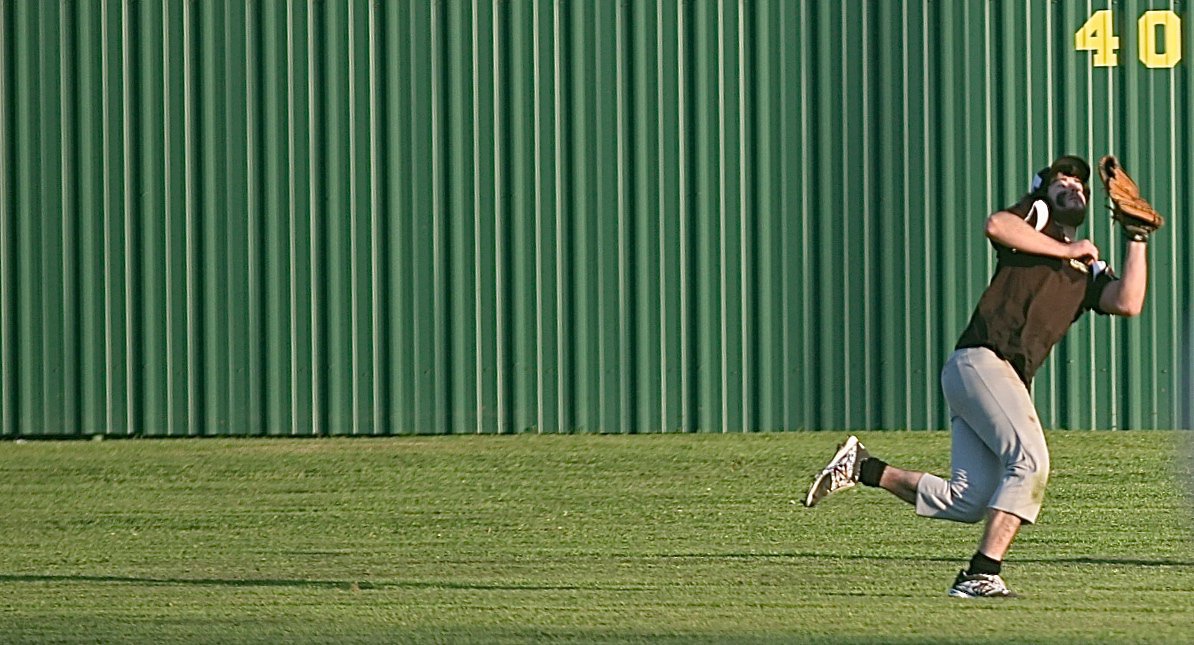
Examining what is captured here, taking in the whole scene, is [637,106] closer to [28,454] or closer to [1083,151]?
[1083,151]

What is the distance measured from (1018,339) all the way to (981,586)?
0.83m

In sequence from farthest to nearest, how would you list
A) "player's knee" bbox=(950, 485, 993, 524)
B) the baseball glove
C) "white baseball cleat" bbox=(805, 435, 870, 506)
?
"white baseball cleat" bbox=(805, 435, 870, 506) < "player's knee" bbox=(950, 485, 993, 524) < the baseball glove

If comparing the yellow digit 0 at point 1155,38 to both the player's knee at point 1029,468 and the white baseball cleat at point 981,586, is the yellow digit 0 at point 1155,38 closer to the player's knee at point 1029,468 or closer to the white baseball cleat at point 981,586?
the player's knee at point 1029,468

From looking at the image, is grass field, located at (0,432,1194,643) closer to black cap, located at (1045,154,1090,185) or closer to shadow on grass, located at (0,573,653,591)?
shadow on grass, located at (0,573,653,591)

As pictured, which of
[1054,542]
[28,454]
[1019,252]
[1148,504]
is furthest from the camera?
[28,454]

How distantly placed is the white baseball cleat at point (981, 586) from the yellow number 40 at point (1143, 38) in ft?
22.5

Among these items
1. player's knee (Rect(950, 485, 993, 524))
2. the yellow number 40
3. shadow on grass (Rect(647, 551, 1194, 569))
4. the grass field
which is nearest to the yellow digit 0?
the yellow number 40

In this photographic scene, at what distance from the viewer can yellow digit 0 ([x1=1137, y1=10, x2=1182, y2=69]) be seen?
13.0 meters

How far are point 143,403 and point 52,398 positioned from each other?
0.61m

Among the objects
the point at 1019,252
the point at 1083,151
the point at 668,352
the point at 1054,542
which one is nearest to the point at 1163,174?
the point at 1083,151

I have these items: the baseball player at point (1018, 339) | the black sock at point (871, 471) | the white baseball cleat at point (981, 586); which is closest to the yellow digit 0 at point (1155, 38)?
the baseball player at point (1018, 339)

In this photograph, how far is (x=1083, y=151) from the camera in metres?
13.0

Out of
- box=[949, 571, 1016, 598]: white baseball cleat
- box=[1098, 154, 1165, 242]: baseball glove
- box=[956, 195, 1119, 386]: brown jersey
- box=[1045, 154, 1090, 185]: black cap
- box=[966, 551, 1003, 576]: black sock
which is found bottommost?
box=[949, 571, 1016, 598]: white baseball cleat

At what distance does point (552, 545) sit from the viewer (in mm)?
8703
